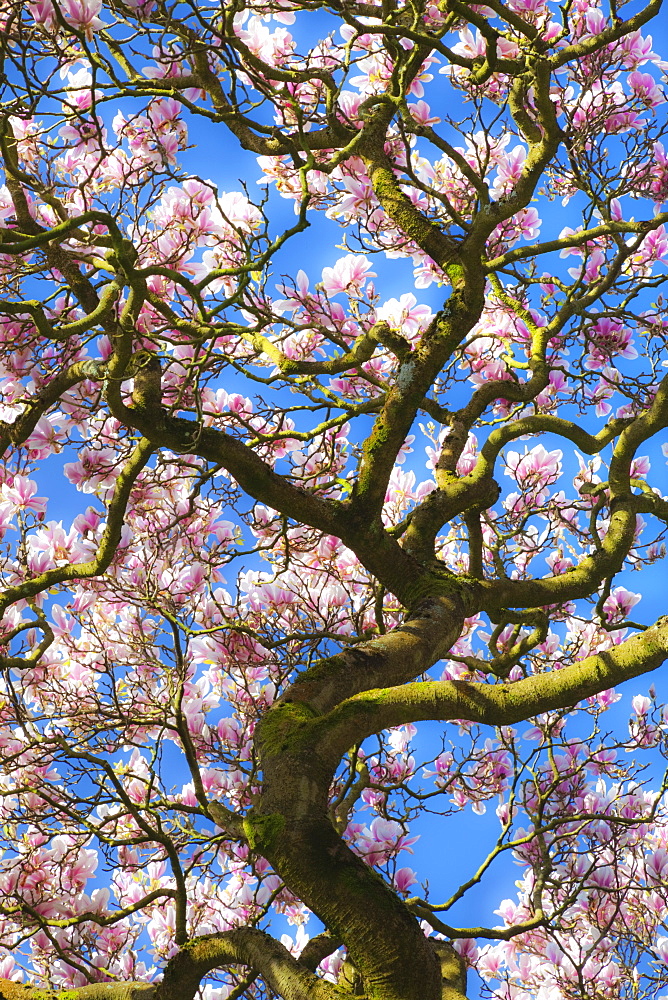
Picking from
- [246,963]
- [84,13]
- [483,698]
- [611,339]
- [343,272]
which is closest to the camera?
[246,963]

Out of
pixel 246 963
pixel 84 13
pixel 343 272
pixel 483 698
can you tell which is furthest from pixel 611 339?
pixel 246 963

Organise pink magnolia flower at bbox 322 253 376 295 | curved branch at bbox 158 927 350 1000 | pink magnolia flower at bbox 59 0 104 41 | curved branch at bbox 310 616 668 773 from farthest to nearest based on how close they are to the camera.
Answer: pink magnolia flower at bbox 322 253 376 295
pink magnolia flower at bbox 59 0 104 41
curved branch at bbox 310 616 668 773
curved branch at bbox 158 927 350 1000

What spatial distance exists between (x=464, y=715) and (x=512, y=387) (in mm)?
1971

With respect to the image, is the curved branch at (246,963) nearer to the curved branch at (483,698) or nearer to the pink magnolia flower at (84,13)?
the curved branch at (483,698)

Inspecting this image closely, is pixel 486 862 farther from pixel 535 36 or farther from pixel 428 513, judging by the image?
pixel 535 36

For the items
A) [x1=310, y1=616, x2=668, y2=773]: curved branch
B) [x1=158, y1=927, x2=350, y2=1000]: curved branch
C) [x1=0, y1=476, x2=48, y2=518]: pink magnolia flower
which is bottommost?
[x1=158, y1=927, x2=350, y2=1000]: curved branch

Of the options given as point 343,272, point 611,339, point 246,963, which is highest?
point 343,272

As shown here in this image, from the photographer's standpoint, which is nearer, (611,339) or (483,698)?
(483,698)

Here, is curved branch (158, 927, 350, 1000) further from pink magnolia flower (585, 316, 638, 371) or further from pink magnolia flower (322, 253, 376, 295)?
pink magnolia flower (585, 316, 638, 371)

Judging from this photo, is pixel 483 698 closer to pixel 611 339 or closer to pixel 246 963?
pixel 246 963

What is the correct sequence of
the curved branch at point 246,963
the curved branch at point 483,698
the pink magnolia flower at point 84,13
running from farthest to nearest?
the pink magnolia flower at point 84,13, the curved branch at point 483,698, the curved branch at point 246,963

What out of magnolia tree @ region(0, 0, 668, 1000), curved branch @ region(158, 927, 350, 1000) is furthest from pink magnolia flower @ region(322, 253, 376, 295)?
curved branch @ region(158, 927, 350, 1000)

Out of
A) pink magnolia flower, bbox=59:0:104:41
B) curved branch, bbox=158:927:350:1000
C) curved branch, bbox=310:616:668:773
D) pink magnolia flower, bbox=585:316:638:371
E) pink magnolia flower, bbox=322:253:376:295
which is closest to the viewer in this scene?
curved branch, bbox=158:927:350:1000

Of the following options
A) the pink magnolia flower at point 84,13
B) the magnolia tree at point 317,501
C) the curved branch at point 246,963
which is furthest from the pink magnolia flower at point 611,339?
the curved branch at point 246,963
